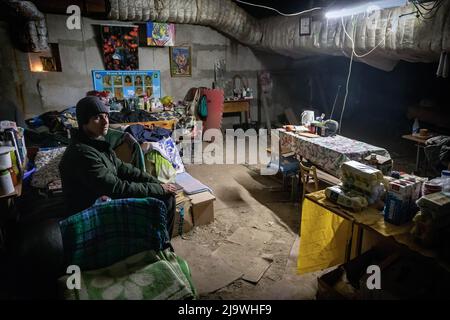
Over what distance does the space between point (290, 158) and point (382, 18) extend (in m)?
2.62

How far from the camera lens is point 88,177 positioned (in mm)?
2453

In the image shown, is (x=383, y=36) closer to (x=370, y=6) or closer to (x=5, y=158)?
(x=370, y=6)

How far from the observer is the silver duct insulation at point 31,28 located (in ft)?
18.4

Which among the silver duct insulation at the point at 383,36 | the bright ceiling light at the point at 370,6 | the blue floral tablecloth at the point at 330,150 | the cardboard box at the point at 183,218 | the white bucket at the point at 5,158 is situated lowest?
the cardboard box at the point at 183,218

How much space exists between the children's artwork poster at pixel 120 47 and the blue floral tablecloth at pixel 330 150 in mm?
4429

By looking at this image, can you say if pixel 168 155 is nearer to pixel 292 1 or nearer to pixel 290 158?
pixel 290 158

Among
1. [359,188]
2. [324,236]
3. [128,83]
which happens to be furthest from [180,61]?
[359,188]

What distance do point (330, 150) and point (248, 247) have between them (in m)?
1.64

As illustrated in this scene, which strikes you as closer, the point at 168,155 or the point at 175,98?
the point at 168,155

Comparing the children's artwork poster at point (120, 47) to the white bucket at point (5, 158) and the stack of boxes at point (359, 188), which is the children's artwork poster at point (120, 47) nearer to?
the white bucket at point (5, 158)

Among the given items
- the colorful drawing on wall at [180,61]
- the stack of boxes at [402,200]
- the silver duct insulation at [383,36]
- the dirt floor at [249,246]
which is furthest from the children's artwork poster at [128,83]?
the stack of boxes at [402,200]

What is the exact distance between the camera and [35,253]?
105 inches

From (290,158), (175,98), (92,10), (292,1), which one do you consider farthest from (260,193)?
(292,1)

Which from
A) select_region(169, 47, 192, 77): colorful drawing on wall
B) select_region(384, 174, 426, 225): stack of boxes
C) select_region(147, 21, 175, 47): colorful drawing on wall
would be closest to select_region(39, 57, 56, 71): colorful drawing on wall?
select_region(147, 21, 175, 47): colorful drawing on wall
